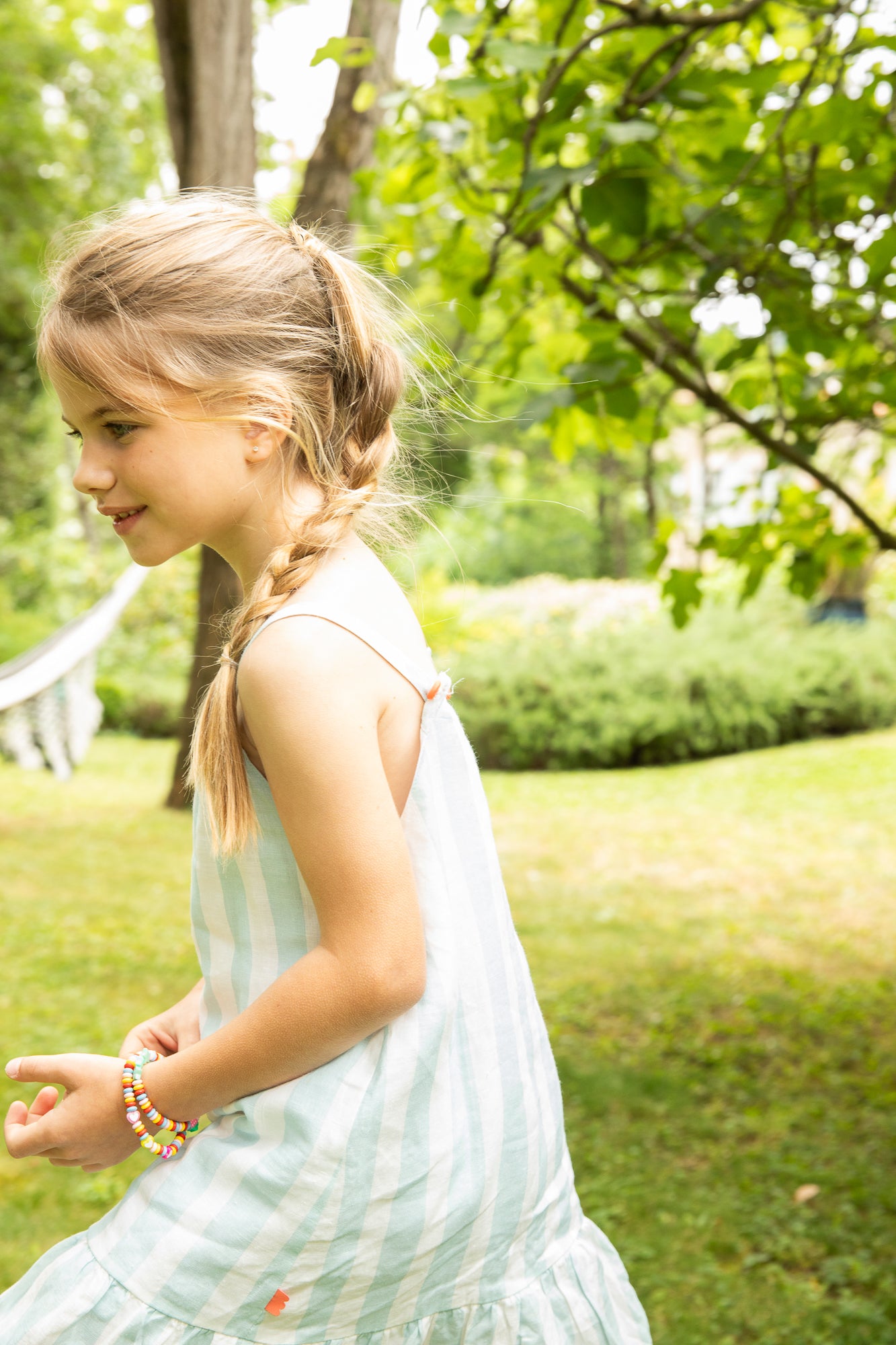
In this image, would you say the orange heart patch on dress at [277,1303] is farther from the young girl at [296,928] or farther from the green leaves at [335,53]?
the green leaves at [335,53]

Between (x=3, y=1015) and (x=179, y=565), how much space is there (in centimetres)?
779

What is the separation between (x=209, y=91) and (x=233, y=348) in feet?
16.3

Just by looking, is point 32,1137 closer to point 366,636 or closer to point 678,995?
point 366,636

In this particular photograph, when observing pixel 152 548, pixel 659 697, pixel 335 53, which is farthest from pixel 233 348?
pixel 659 697

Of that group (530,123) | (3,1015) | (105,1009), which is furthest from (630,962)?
(530,123)

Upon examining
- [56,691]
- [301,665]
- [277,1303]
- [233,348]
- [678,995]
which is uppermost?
[233,348]

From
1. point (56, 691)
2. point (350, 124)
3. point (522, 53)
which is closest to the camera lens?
point (522, 53)

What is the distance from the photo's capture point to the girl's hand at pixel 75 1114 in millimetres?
930

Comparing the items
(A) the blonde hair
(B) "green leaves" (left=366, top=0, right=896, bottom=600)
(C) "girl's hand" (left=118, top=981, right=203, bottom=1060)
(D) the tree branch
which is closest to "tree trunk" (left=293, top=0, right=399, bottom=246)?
(B) "green leaves" (left=366, top=0, right=896, bottom=600)

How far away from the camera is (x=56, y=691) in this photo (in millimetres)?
4809

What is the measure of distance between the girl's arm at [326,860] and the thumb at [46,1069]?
0.12 metres

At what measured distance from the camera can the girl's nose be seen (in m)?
0.98

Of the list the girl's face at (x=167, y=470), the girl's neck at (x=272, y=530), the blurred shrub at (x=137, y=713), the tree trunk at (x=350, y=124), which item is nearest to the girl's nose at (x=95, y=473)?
the girl's face at (x=167, y=470)

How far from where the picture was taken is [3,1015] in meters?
3.63
